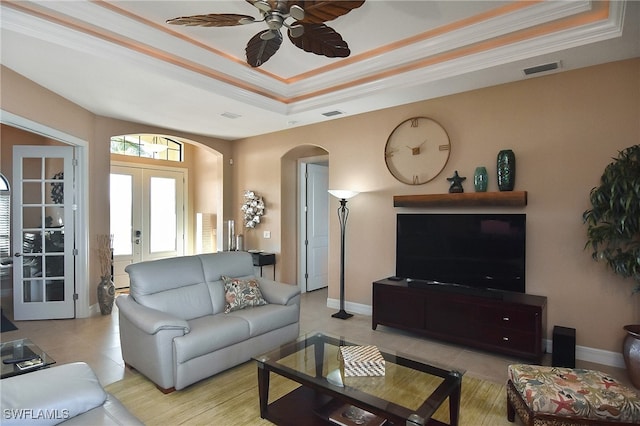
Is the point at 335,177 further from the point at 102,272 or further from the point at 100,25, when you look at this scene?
the point at 102,272

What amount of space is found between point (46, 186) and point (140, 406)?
3.59m

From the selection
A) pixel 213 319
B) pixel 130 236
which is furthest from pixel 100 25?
pixel 130 236

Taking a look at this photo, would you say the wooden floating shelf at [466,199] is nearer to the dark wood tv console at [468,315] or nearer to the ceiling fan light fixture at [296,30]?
the dark wood tv console at [468,315]

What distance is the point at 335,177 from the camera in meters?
5.24

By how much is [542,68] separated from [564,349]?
260 cm

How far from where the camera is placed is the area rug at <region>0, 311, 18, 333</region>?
4207 millimetres

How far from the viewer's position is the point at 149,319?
2.73m

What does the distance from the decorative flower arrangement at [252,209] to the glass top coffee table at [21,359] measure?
12.6ft

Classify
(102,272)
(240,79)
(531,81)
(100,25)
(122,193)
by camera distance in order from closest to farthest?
(100,25) < (531,81) < (240,79) < (102,272) < (122,193)

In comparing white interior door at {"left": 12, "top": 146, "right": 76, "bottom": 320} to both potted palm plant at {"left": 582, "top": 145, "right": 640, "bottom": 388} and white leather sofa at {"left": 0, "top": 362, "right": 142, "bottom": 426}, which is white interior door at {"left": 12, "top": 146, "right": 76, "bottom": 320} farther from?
potted palm plant at {"left": 582, "top": 145, "right": 640, "bottom": 388}

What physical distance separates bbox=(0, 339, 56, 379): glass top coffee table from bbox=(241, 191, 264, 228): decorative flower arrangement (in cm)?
383

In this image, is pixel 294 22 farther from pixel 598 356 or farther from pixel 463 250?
pixel 598 356

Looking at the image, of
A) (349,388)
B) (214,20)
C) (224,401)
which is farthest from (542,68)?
(224,401)

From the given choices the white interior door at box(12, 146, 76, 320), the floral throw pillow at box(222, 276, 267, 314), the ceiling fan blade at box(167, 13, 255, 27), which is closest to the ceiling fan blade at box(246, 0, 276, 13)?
the ceiling fan blade at box(167, 13, 255, 27)
